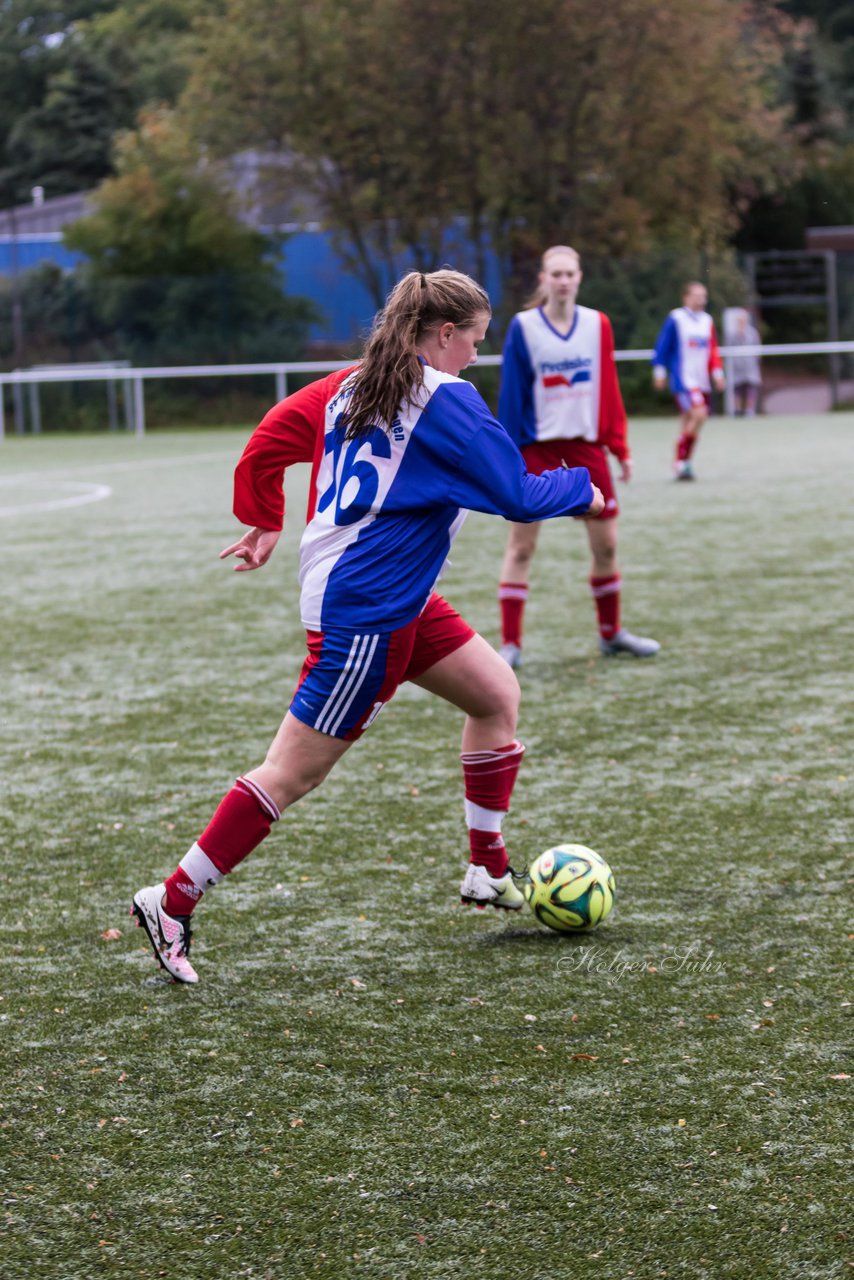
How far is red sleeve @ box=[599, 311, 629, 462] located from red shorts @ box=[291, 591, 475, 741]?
405 cm

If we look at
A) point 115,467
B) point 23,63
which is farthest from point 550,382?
point 23,63

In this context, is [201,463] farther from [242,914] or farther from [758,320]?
[242,914]

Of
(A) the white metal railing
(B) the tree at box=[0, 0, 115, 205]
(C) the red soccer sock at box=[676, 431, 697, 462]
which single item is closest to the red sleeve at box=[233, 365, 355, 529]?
(C) the red soccer sock at box=[676, 431, 697, 462]

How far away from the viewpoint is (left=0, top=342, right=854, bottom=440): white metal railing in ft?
94.8

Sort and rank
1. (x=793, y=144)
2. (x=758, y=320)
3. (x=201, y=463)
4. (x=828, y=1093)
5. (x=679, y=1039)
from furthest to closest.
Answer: (x=793, y=144)
(x=758, y=320)
(x=201, y=463)
(x=679, y=1039)
(x=828, y=1093)

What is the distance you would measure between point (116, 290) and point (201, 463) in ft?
40.2

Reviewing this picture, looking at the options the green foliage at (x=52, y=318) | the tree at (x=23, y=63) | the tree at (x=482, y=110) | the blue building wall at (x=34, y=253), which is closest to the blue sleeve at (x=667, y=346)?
the tree at (x=482, y=110)

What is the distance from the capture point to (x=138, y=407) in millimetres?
30922

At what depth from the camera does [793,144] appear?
135 feet

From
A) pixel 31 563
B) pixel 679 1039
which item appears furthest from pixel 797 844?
pixel 31 563

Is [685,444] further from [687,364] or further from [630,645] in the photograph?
[630,645]

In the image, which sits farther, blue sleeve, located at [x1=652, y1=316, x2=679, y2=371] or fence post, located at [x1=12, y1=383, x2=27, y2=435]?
fence post, located at [x1=12, y1=383, x2=27, y2=435]

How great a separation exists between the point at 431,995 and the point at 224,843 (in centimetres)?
65

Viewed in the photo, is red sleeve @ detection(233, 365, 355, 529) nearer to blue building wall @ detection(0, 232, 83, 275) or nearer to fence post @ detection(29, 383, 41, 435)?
fence post @ detection(29, 383, 41, 435)
